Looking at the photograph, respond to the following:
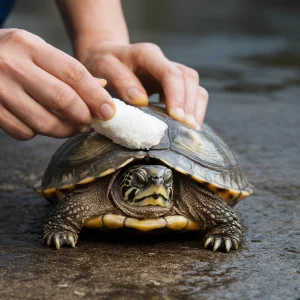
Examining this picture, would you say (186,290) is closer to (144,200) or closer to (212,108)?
(144,200)

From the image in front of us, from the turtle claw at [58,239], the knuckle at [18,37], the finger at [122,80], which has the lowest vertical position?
the turtle claw at [58,239]

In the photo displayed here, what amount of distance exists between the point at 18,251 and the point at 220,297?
2.50ft

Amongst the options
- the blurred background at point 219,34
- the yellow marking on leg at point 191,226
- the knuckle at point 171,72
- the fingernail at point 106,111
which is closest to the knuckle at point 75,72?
the fingernail at point 106,111

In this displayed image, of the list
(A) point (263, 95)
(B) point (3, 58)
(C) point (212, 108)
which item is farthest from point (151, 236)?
(A) point (263, 95)

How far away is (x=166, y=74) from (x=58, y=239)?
100 centimetres

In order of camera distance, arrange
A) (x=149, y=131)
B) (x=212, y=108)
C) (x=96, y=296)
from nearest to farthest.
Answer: (x=96, y=296), (x=149, y=131), (x=212, y=108)

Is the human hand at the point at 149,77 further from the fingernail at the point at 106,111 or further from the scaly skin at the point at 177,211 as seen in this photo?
the fingernail at the point at 106,111

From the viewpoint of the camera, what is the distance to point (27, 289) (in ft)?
6.44

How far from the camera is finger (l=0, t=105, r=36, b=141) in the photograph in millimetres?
2289

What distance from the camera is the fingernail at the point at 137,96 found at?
2957mm

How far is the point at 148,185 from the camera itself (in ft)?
7.95

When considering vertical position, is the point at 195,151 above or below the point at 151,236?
above

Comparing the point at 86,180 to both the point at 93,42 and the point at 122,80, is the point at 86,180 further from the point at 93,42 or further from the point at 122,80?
the point at 93,42

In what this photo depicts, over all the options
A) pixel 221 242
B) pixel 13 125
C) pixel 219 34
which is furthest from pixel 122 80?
pixel 219 34
